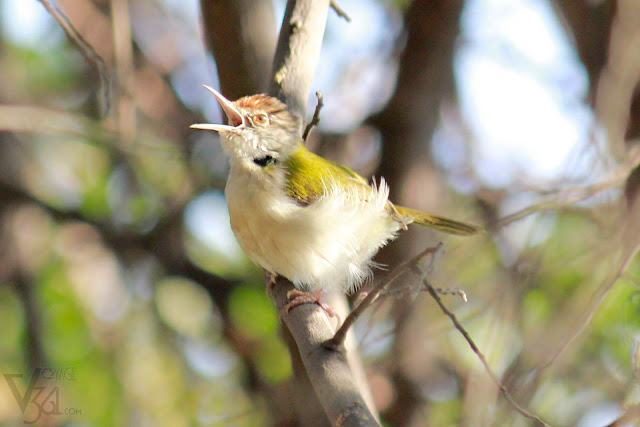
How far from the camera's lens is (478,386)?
145 inches

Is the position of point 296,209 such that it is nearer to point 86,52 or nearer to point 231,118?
point 231,118

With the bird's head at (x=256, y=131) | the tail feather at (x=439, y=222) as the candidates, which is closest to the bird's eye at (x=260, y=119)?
the bird's head at (x=256, y=131)

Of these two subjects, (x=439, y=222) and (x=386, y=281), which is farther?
(x=439, y=222)

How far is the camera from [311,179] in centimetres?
372

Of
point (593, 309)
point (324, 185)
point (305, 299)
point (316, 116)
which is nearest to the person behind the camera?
point (593, 309)

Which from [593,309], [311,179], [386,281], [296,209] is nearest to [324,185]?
[311,179]

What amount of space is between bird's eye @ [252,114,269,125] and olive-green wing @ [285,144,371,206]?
269mm

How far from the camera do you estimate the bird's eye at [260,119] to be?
3.70m

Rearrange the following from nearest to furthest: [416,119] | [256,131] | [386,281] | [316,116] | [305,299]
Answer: [386,281], [305,299], [316,116], [256,131], [416,119]

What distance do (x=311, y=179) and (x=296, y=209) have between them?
0.26 m

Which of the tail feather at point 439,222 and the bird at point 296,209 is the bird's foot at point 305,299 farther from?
the tail feather at point 439,222

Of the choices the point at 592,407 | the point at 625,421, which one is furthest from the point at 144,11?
the point at 625,421

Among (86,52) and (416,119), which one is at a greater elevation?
(86,52)

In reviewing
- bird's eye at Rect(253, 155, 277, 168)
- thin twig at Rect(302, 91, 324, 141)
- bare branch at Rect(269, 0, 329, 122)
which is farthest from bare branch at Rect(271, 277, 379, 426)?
bare branch at Rect(269, 0, 329, 122)
